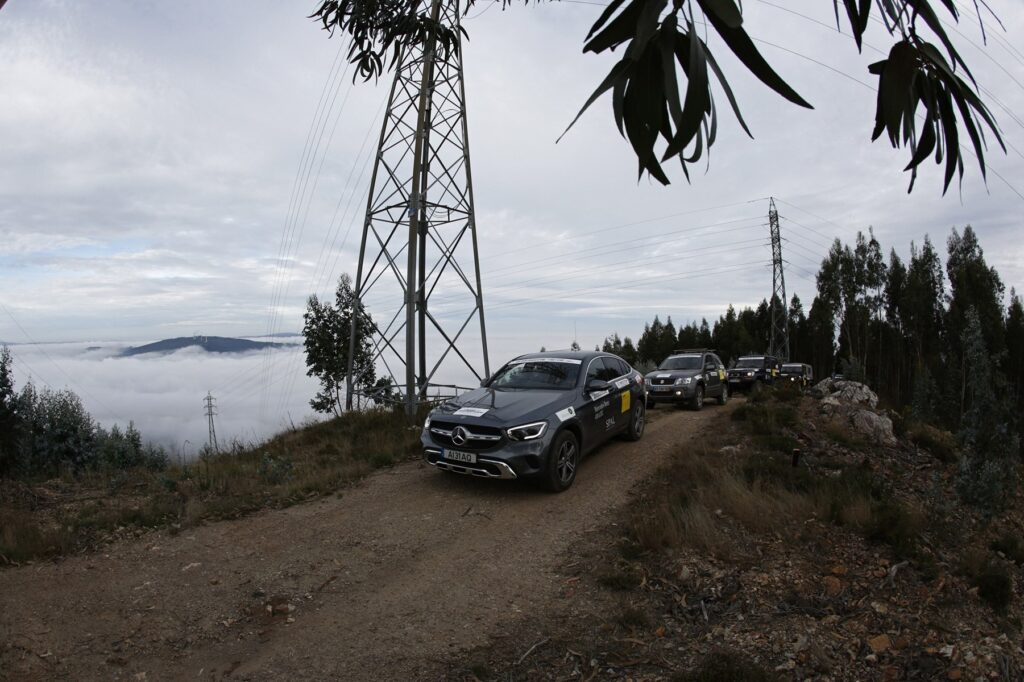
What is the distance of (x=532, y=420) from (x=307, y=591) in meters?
3.22

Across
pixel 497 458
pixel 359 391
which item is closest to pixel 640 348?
pixel 359 391

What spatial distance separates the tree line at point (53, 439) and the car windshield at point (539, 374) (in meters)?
6.75

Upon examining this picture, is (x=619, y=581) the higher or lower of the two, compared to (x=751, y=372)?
lower

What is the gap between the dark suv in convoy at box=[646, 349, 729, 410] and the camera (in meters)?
14.9

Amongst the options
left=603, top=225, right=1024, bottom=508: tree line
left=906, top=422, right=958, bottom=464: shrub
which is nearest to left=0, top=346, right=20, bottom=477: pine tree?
left=906, top=422, right=958, bottom=464: shrub

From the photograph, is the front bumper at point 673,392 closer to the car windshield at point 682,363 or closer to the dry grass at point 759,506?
the car windshield at point 682,363

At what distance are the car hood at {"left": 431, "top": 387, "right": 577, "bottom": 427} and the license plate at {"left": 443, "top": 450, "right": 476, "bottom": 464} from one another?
0.42 meters

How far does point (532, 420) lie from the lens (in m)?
7.11

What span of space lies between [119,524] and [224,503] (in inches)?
42.3

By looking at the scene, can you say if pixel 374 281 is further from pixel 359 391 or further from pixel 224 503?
pixel 224 503

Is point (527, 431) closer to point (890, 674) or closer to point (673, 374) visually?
point (890, 674)

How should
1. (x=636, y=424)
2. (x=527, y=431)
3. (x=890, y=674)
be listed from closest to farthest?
(x=890, y=674)
(x=527, y=431)
(x=636, y=424)

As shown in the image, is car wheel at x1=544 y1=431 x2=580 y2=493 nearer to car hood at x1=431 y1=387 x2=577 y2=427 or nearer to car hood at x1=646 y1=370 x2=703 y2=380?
car hood at x1=431 y1=387 x2=577 y2=427

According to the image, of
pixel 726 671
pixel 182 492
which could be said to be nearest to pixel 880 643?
pixel 726 671
